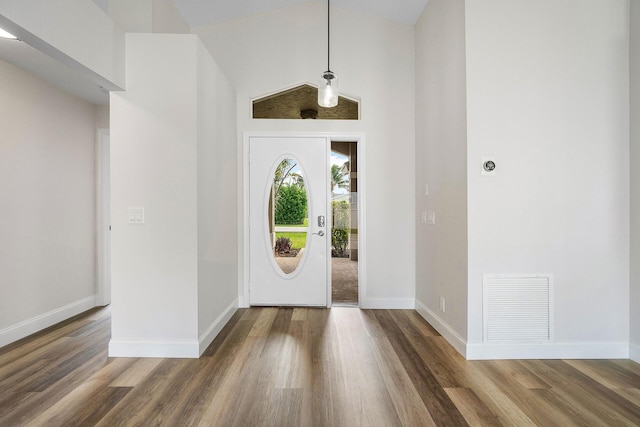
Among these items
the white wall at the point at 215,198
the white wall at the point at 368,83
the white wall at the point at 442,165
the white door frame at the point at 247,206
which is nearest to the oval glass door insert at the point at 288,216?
the white door frame at the point at 247,206

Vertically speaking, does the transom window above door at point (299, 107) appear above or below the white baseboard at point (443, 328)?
above

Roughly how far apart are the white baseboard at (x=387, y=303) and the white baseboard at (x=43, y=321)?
130 inches

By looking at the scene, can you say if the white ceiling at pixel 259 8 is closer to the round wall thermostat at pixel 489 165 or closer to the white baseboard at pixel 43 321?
the round wall thermostat at pixel 489 165

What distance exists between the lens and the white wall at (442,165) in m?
2.83

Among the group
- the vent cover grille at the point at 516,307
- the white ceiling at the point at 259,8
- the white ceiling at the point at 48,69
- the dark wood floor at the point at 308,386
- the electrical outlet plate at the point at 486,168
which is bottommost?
the dark wood floor at the point at 308,386

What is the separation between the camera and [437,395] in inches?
84.7

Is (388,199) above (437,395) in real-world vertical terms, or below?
above

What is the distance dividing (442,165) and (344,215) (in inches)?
93.9

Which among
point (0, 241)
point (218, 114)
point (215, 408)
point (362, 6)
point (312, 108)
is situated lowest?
point (215, 408)

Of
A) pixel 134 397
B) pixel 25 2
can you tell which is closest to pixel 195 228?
pixel 134 397

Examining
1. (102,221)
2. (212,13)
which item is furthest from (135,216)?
(212,13)

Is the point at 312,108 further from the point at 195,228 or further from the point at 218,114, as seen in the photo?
the point at 195,228

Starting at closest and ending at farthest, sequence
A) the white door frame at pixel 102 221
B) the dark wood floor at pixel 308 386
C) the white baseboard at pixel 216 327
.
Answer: the dark wood floor at pixel 308 386 < the white baseboard at pixel 216 327 < the white door frame at pixel 102 221

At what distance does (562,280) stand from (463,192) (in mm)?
1046
